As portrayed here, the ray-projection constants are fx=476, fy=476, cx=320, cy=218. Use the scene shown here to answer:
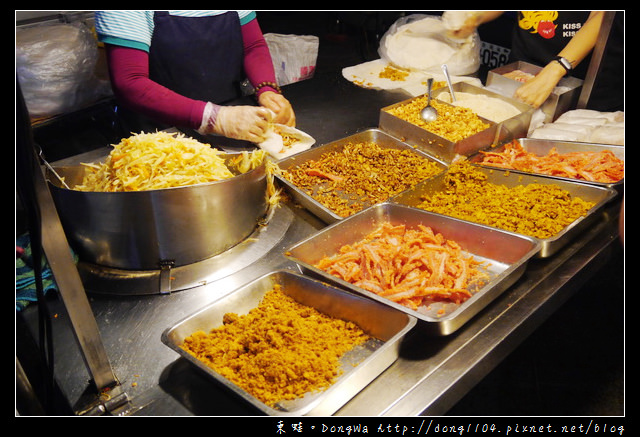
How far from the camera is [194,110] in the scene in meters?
2.36

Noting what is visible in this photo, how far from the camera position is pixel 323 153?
2475mm

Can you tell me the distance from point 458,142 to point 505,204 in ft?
1.50

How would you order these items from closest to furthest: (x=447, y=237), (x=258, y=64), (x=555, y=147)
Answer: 1. (x=447, y=237)
2. (x=555, y=147)
3. (x=258, y=64)

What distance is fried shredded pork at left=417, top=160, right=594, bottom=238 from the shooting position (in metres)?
1.88

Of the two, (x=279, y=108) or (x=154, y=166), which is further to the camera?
(x=279, y=108)

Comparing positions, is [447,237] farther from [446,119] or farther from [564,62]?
[564,62]

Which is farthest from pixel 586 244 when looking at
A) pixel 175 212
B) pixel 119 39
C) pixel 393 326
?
pixel 119 39

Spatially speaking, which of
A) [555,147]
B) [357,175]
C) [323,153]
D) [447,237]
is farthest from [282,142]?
[555,147]

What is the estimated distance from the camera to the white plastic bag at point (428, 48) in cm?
336

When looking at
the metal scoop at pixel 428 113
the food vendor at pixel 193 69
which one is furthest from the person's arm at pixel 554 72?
the food vendor at pixel 193 69

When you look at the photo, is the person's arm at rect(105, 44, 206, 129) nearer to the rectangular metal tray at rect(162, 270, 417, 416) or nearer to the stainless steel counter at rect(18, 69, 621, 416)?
the stainless steel counter at rect(18, 69, 621, 416)

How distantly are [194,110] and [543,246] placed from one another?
169cm

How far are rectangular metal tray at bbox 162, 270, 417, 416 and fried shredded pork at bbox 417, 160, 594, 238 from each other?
734 millimetres

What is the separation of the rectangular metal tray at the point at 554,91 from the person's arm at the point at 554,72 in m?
0.06
